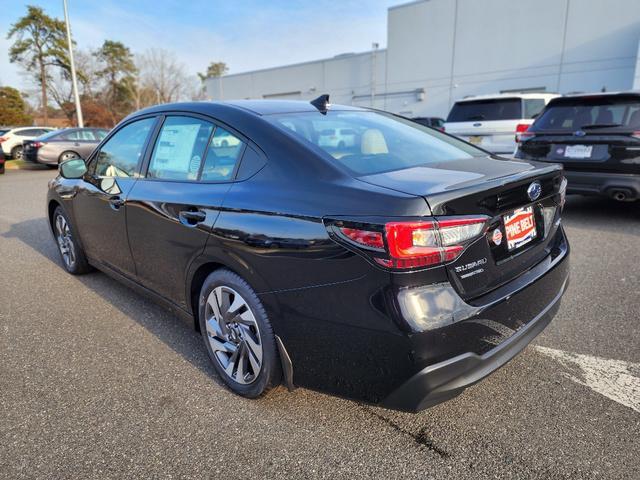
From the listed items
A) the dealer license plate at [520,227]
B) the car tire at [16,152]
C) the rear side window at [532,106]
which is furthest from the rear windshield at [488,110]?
the car tire at [16,152]

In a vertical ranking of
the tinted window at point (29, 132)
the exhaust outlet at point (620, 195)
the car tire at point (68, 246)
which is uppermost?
the tinted window at point (29, 132)

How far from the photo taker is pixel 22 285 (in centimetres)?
420

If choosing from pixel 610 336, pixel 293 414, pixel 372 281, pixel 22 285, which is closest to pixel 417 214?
pixel 372 281

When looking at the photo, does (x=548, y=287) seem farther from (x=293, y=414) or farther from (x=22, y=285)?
(x=22, y=285)

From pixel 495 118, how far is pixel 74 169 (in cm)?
788

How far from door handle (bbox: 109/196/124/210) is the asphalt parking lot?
0.86 metres

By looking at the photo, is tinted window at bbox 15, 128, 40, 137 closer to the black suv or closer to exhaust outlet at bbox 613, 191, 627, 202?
the black suv

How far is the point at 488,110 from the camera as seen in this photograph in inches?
357

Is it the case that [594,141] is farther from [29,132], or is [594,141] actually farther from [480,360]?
[29,132]

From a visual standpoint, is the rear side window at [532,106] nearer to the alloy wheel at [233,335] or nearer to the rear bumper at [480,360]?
the rear bumper at [480,360]

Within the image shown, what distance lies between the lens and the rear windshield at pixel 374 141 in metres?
2.22

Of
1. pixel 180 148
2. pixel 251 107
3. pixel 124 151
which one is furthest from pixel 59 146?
pixel 251 107

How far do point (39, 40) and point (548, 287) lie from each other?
48253 mm

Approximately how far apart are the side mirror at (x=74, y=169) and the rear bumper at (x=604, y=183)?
554 centimetres
